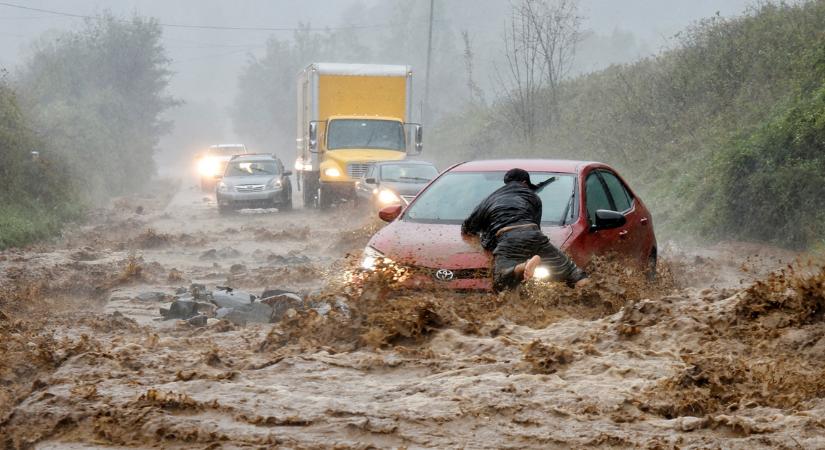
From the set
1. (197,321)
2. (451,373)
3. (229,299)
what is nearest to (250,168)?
(229,299)

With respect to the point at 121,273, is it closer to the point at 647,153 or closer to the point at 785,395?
the point at 785,395

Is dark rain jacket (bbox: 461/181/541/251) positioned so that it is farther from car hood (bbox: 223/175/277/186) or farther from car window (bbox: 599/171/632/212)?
car hood (bbox: 223/175/277/186)

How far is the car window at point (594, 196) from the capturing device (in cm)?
956

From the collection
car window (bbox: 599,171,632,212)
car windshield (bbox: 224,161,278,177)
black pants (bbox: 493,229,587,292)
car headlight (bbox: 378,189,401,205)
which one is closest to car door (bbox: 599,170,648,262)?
car window (bbox: 599,171,632,212)

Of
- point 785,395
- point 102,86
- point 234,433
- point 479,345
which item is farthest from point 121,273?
point 102,86

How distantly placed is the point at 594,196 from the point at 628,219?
18.5 inches

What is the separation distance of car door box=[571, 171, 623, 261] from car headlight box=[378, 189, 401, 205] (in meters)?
10.1

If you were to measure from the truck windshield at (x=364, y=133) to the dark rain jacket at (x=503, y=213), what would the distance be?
18.7 meters

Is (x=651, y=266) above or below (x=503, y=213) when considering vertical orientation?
below

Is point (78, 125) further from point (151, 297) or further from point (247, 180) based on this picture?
point (151, 297)

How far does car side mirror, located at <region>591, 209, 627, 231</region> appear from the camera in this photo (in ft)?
29.9

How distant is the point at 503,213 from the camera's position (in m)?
8.48

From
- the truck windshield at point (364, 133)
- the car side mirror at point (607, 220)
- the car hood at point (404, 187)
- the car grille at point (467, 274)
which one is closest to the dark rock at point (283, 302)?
the car grille at point (467, 274)

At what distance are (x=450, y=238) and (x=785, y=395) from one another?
3535 mm
